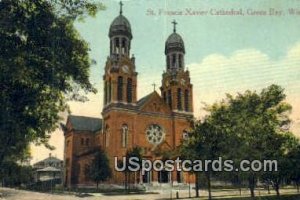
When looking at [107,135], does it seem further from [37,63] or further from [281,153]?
[37,63]

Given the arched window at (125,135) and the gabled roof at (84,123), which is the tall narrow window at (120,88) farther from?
the gabled roof at (84,123)

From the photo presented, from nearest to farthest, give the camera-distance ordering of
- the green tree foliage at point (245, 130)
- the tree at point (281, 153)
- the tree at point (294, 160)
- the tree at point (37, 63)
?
1. the tree at point (37, 63)
2. the green tree foliage at point (245, 130)
3. the tree at point (281, 153)
4. the tree at point (294, 160)

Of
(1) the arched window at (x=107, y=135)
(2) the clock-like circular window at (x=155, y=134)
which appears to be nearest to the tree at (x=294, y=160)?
(2) the clock-like circular window at (x=155, y=134)

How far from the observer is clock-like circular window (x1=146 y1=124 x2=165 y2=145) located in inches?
1174

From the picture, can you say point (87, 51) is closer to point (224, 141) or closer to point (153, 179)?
point (224, 141)

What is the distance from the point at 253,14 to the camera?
13.8 m

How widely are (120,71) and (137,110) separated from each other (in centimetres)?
331

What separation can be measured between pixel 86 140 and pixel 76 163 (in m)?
2.64

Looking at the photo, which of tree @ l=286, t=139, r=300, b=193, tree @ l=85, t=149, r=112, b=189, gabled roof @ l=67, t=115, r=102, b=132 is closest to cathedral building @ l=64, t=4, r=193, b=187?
tree @ l=85, t=149, r=112, b=189

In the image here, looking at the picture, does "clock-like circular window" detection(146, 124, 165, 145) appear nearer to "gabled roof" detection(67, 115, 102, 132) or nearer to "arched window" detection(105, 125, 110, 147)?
"arched window" detection(105, 125, 110, 147)

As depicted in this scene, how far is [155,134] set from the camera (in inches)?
1194

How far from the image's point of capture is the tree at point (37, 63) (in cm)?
1141

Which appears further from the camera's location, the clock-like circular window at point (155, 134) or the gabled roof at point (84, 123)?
the gabled roof at point (84, 123)

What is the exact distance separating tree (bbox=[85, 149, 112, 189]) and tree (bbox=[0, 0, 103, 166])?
39.5 feet
